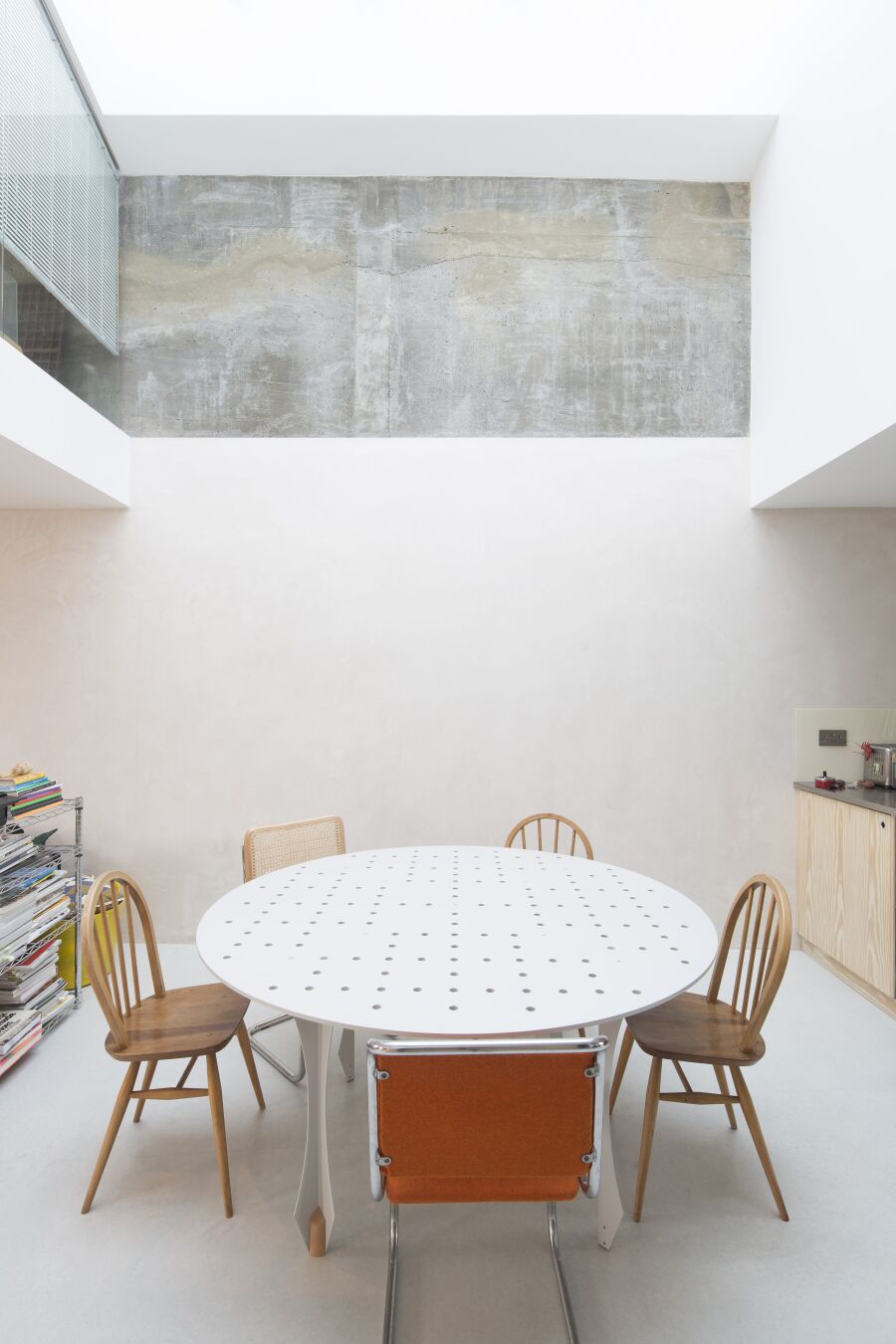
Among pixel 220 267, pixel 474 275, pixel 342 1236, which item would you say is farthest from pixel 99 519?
pixel 342 1236

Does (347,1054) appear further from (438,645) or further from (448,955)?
(438,645)

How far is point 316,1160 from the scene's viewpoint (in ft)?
5.93

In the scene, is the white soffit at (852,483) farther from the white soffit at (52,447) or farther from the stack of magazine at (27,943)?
the stack of magazine at (27,943)

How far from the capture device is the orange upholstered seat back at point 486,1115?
1290 mm

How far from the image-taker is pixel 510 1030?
1.45 m

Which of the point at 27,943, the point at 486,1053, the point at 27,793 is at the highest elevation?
the point at 27,793

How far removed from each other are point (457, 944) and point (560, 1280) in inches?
30.0

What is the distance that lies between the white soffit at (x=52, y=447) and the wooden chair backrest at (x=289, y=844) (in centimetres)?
177

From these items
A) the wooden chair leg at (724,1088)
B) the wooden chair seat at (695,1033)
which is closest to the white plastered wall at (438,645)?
the wooden chair leg at (724,1088)

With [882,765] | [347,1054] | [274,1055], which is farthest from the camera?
[882,765]

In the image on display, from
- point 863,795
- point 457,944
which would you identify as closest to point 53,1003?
point 457,944

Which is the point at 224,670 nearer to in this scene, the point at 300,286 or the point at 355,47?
the point at 300,286

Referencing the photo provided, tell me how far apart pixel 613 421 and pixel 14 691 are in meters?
3.51

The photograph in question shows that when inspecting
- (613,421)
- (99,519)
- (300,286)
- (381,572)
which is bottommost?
(381,572)
